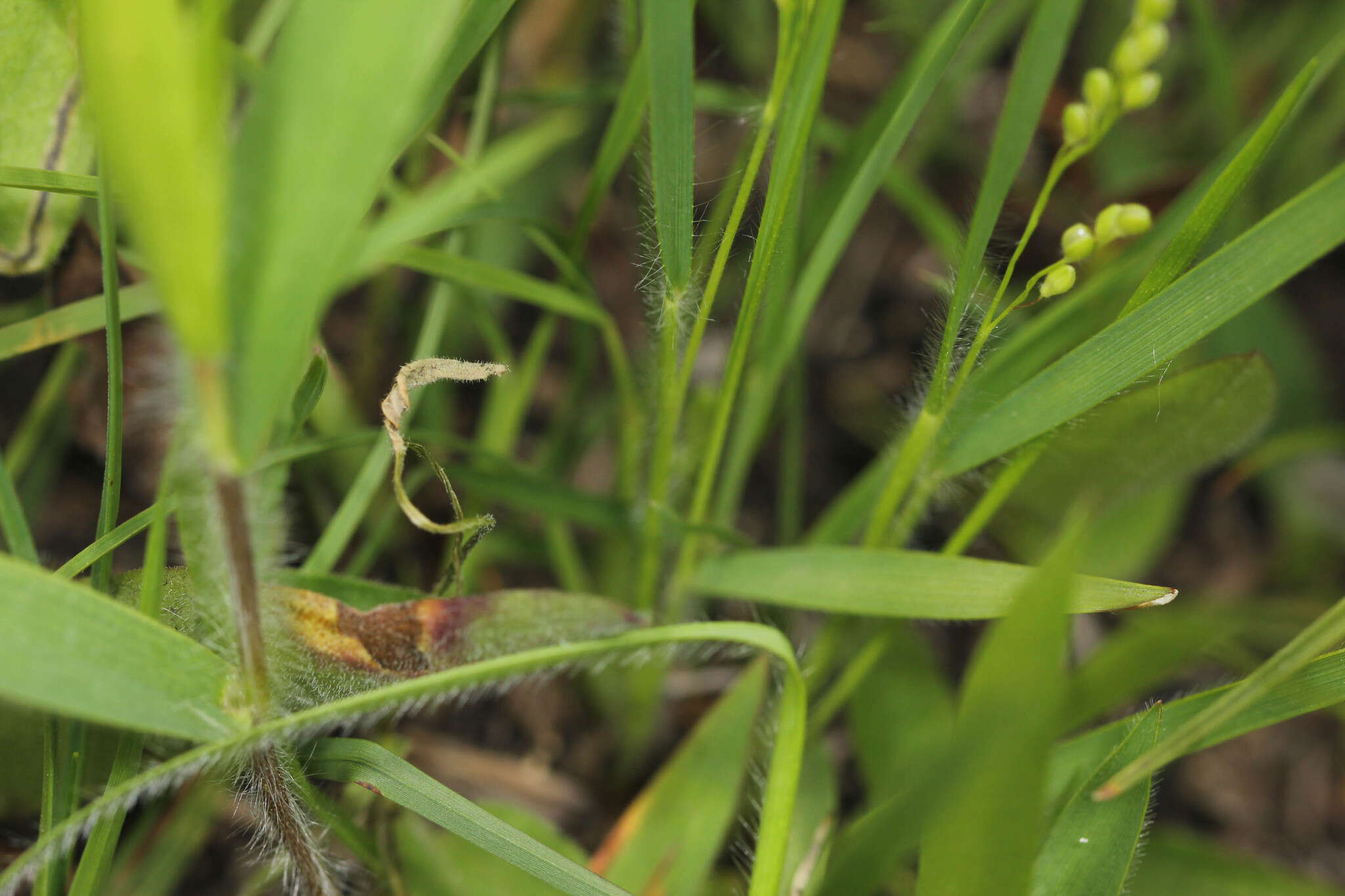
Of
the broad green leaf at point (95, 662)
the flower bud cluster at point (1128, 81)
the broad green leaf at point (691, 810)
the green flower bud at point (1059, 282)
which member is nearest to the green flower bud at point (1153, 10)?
the flower bud cluster at point (1128, 81)

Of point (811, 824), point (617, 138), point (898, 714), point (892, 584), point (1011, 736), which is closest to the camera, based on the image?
point (1011, 736)

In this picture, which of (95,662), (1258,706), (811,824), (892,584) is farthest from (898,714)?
(95,662)

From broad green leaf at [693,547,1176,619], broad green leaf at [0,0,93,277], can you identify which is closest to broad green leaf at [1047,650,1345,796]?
broad green leaf at [693,547,1176,619]

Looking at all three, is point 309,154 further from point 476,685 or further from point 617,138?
point 617,138

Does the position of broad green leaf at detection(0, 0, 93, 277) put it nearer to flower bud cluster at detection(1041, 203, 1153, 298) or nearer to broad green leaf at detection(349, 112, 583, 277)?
broad green leaf at detection(349, 112, 583, 277)

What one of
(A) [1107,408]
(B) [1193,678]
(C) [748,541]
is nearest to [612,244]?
(C) [748,541]
